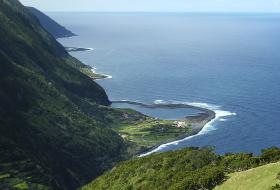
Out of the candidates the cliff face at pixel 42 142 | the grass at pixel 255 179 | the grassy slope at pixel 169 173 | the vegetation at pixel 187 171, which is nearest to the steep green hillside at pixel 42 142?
the cliff face at pixel 42 142

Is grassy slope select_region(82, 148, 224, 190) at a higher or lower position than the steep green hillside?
higher

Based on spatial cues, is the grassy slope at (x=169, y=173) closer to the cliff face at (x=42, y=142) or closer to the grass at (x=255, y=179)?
the grass at (x=255, y=179)

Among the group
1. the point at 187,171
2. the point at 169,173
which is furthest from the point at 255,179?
the point at 169,173

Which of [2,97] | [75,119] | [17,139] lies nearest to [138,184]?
[17,139]

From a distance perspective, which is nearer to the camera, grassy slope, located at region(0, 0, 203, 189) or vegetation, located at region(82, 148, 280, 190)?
vegetation, located at region(82, 148, 280, 190)

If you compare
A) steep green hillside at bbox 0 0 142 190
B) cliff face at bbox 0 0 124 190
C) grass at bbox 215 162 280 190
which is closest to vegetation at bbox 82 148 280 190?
grass at bbox 215 162 280 190

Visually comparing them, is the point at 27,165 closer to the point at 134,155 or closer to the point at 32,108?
the point at 32,108

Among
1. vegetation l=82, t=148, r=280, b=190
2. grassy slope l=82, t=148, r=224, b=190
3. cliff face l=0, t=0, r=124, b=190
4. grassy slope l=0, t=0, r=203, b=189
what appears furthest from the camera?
grassy slope l=0, t=0, r=203, b=189

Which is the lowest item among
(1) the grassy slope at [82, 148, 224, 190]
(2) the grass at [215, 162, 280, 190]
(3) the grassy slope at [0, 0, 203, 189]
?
(3) the grassy slope at [0, 0, 203, 189]

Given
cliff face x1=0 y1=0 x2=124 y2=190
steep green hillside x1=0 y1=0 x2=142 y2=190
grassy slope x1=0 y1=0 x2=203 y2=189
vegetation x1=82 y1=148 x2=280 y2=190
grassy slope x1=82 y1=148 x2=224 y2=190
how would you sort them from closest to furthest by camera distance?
vegetation x1=82 y1=148 x2=280 y2=190 < grassy slope x1=82 y1=148 x2=224 y2=190 < steep green hillside x1=0 y1=0 x2=142 y2=190 < cliff face x1=0 y1=0 x2=124 y2=190 < grassy slope x1=0 y1=0 x2=203 y2=189

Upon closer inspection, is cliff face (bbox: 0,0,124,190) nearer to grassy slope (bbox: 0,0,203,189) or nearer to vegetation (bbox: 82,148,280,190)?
grassy slope (bbox: 0,0,203,189)
